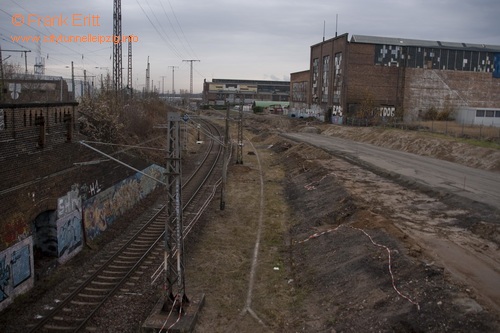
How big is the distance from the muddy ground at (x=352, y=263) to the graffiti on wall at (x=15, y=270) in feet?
18.6

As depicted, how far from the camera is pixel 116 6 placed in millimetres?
45281

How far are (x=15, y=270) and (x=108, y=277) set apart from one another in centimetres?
317

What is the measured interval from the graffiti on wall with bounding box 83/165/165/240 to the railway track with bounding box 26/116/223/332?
1.23m

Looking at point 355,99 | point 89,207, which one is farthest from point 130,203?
point 355,99

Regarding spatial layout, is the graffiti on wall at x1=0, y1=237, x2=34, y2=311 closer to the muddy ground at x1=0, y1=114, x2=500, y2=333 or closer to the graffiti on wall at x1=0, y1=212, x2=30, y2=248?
the graffiti on wall at x1=0, y1=212, x2=30, y2=248

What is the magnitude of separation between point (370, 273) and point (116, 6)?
40.4 metres

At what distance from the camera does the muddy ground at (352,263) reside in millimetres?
11742

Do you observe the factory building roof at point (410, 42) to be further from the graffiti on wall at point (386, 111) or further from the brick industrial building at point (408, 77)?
the graffiti on wall at point (386, 111)

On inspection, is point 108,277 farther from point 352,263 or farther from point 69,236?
point 352,263

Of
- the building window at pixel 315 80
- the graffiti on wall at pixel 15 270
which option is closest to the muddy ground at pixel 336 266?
the graffiti on wall at pixel 15 270

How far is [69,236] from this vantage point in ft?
57.7

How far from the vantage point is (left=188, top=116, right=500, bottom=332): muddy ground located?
1174cm

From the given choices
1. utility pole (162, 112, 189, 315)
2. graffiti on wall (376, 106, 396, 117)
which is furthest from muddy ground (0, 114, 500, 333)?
graffiti on wall (376, 106, 396, 117)

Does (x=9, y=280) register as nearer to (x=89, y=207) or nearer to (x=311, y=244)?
(x=89, y=207)
